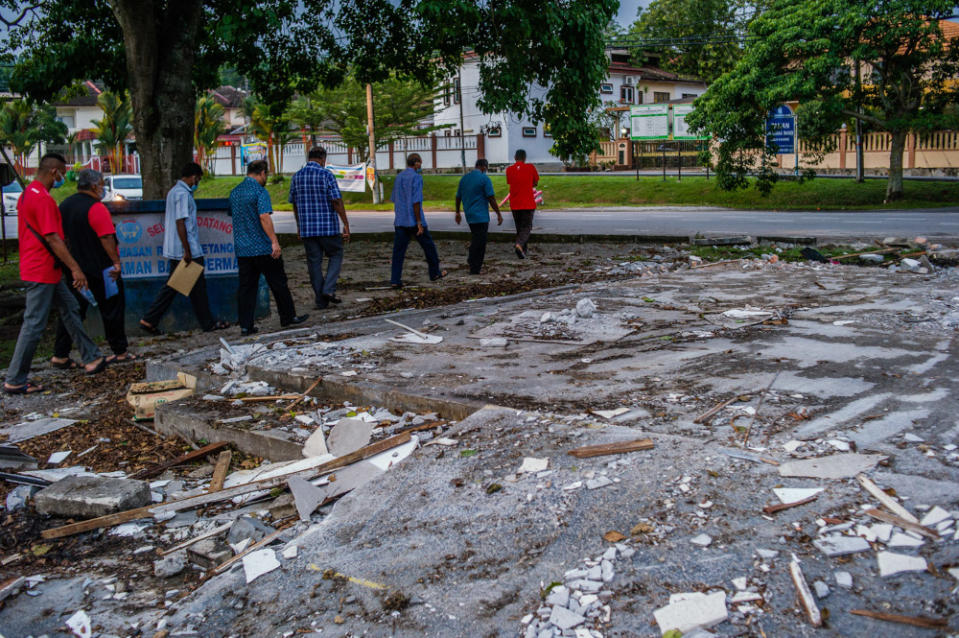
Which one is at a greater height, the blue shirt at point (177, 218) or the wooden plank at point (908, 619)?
the blue shirt at point (177, 218)

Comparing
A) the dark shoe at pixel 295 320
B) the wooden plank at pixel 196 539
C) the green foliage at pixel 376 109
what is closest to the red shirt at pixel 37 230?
the dark shoe at pixel 295 320

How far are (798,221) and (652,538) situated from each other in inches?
726

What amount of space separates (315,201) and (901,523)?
7982 mm

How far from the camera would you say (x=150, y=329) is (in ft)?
32.0

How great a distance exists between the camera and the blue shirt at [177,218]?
365 inches

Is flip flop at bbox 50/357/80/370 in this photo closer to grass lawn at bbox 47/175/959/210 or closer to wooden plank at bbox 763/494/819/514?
wooden plank at bbox 763/494/819/514

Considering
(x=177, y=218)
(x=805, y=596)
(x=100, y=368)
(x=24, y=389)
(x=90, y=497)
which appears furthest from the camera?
(x=177, y=218)

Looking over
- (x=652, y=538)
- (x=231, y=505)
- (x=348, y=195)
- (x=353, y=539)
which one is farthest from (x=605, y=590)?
(x=348, y=195)

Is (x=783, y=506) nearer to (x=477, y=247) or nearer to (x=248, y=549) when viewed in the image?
(x=248, y=549)

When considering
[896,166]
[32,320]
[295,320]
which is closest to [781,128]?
[896,166]

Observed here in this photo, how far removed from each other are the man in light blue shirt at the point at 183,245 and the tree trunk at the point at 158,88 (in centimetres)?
323

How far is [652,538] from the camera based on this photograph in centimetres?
364

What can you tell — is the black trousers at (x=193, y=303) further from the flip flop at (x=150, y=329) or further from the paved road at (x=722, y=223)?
the paved road at (x=722, y=223)

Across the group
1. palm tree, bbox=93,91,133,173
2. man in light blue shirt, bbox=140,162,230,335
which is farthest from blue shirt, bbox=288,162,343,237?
palm tree, bbox=93,91,133,173
